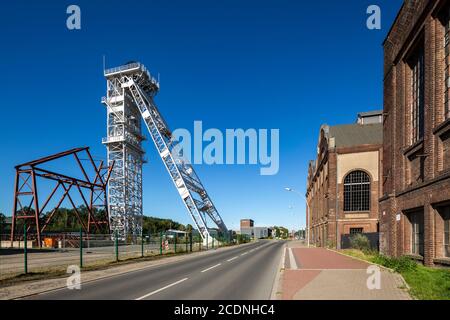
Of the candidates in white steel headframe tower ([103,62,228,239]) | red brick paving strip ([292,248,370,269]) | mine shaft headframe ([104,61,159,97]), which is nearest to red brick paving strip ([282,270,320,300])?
red brick paving strip ([292,248,370,269])

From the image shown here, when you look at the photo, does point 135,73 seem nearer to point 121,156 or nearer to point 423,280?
point 121,156

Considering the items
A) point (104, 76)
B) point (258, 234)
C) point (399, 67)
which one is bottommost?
point (258, 234)

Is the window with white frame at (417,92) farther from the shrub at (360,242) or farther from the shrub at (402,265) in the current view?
the shrub at (360,242)

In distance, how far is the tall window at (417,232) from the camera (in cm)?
1553

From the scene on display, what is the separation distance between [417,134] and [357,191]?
21100mm

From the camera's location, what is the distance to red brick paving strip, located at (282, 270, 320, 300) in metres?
9.72

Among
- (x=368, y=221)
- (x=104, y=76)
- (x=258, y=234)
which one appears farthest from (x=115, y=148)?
(x=258, y=234)

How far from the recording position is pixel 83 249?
3384 cm

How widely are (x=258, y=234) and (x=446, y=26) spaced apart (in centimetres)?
16366

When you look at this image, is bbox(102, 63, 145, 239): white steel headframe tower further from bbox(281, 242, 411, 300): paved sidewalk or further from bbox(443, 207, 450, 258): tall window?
bbox(443, 207, 450, 258): tall window

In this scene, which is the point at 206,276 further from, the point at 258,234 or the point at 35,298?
the point at 258,234

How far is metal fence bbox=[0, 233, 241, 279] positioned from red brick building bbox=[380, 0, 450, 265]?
16021 mm

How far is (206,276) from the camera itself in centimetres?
1436
